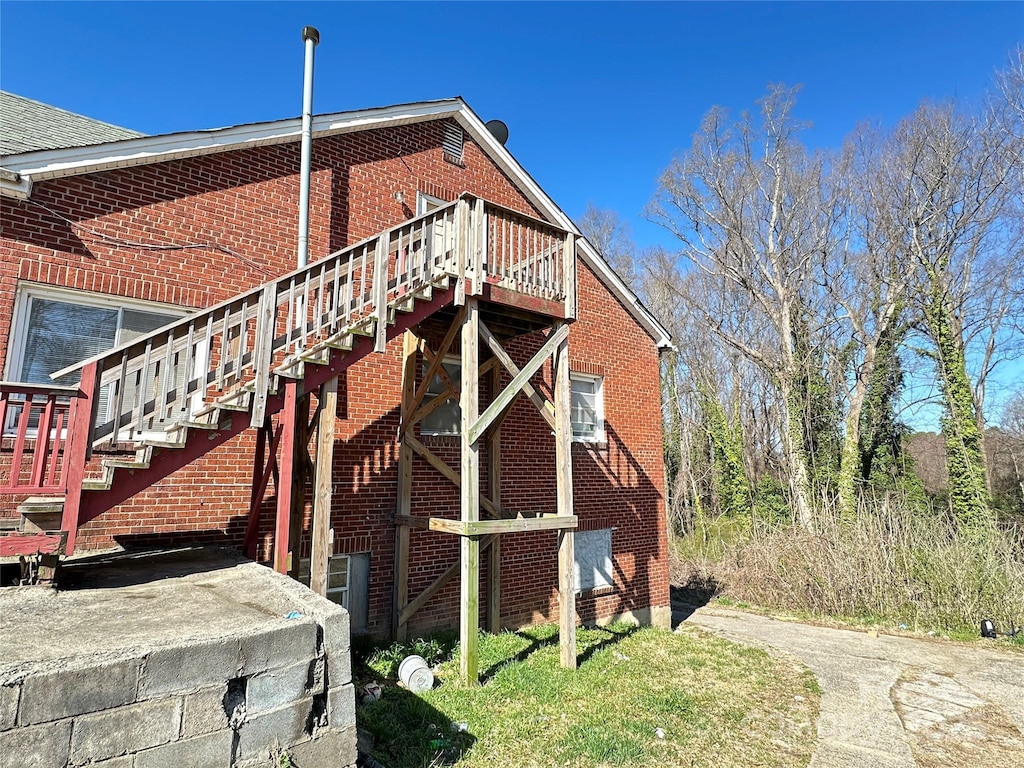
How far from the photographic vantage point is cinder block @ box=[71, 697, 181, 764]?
2.67 m

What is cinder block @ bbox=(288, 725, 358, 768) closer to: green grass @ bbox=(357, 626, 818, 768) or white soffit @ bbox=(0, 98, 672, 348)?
green grass @ bbox=(357, 626, 818, 768)

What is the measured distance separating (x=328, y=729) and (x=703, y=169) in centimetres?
2366

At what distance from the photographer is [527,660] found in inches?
271

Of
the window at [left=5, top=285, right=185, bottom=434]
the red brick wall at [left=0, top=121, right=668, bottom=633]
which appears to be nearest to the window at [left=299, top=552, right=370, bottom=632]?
the red brick wall at [left=0, top=121, right=668, bottom=633]

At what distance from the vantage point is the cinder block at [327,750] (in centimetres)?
334

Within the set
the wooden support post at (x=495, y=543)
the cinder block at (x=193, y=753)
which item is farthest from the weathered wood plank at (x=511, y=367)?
the cinder block at (x=193, y=753)

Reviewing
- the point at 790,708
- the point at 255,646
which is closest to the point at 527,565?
the point at 790,708

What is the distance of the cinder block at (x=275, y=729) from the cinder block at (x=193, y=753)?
97 millimetres

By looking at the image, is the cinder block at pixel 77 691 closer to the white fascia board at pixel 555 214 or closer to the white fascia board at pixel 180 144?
the white fascia board at pixel 180 144

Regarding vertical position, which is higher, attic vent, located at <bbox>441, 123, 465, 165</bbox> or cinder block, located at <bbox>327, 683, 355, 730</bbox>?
attic vent, located at <bbox>441, 123, 465, 165</bbox>

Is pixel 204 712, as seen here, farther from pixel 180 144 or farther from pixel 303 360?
pixel 180 144

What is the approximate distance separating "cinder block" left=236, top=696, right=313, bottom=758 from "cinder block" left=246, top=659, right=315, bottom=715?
0.13ft

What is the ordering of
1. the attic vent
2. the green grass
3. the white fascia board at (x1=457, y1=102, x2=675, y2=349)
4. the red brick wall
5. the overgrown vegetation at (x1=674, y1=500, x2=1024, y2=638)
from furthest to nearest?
the overgrown vegetation at (x1=674, y1=500, x2=1024, y2=638), the white fascia board at (x1=457, y1=102, x2=675, y2=349), the attic vent, the red brick wall, the green grass

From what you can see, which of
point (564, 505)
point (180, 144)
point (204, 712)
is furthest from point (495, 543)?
point (180, 144)
